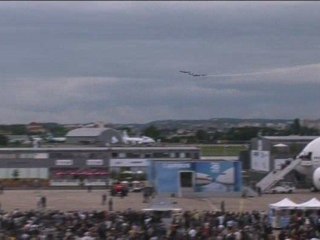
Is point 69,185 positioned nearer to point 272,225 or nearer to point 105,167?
point 105,167

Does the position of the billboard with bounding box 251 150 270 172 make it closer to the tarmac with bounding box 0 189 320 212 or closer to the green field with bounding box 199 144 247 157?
the tarmac with bounding box 0 189 320 212

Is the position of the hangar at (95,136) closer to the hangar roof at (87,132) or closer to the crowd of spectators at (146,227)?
the hangar roof at (87,132)

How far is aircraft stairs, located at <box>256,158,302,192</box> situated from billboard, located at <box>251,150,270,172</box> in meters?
7.54

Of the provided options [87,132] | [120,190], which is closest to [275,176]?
[120,190]

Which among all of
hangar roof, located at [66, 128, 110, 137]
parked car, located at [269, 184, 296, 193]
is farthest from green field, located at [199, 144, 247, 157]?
parked car, located at [269, 184, 296, 193]

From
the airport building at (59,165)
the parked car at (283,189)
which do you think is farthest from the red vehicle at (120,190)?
the parked car at (283,189)

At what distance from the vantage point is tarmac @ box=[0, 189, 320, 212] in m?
45.8

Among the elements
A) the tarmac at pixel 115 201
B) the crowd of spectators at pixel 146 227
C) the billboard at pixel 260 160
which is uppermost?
the billboard at pixel 260 160

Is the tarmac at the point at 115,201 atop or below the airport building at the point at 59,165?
below

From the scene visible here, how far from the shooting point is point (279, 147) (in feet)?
235

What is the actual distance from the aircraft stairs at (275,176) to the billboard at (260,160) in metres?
7.54

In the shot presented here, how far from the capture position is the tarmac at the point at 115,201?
150 feet

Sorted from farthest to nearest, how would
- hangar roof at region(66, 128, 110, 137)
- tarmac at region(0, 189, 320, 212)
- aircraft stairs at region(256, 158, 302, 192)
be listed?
hangar roof at region(66, 128, 110, 137) < aircraft stairs at region(256, 158, 302, 192) < tarmac at region(0, 189, 320, 212)

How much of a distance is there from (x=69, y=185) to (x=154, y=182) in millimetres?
11378
